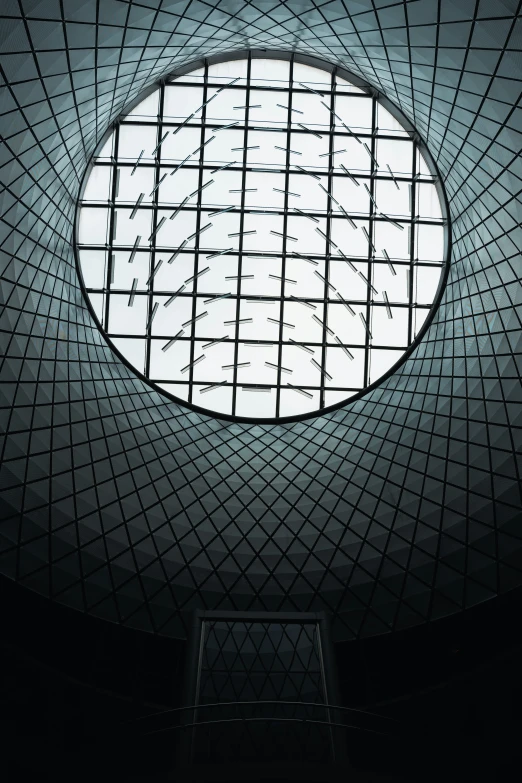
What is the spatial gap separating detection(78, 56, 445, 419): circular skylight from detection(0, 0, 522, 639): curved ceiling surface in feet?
8.29

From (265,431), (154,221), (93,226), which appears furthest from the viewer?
(154,221)

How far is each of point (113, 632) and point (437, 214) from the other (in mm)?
28862

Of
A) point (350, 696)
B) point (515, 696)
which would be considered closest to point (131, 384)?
point (350, 696)

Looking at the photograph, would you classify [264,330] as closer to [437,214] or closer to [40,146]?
[437,214]

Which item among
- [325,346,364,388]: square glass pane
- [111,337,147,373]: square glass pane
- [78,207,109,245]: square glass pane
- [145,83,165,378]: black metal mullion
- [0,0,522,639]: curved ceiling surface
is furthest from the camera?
[325,346,364,388]: square glass pane

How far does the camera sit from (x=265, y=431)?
4575cm

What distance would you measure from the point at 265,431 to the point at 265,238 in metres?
11.5

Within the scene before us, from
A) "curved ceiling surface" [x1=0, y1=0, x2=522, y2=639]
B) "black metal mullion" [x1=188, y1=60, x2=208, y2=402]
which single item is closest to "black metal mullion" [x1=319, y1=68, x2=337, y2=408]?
"curved ceiling surface" [x1=0, y1=0, x2=522, y2=639]

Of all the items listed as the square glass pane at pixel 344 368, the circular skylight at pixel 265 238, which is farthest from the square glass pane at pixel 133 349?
the square glass pane at pixel 344 368

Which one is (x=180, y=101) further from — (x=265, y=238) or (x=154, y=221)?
(x=265, y=238)

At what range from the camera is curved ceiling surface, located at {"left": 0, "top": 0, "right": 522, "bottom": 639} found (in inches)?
1254

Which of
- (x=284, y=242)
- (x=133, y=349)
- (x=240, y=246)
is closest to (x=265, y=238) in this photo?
(x=284, y=242)

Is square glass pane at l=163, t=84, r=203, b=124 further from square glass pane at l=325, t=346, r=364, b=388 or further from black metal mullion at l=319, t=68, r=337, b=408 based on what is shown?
square glass pane at l=325, t=346, r=364, b=388

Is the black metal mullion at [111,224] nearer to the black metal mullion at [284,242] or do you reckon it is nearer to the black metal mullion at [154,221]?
the black metal mullion at [154,221]
